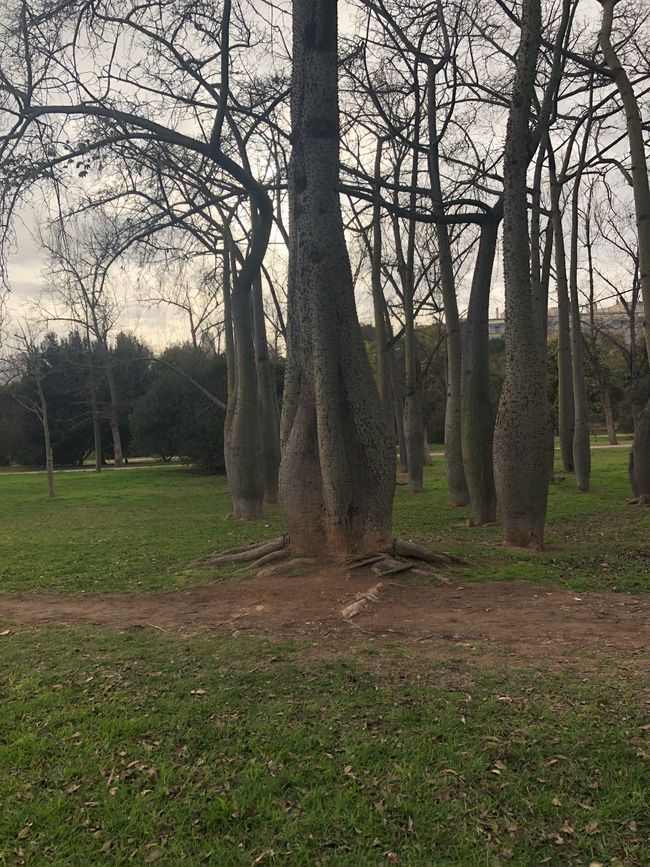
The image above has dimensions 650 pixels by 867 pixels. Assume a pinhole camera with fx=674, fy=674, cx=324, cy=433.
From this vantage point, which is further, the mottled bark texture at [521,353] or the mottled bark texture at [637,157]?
the mottled bark texture at [637,157]

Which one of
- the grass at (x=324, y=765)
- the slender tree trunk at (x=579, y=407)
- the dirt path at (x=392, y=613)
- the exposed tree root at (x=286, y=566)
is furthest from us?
the slender tree trunk at (x=579, y=407)

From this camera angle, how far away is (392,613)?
20.3 feet

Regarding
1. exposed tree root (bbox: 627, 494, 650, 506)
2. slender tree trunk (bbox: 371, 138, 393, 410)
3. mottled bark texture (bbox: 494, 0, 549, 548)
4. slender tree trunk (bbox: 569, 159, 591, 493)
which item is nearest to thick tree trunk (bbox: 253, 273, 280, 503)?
slender tree trunk (bbox: 371, 138, 393, 410)

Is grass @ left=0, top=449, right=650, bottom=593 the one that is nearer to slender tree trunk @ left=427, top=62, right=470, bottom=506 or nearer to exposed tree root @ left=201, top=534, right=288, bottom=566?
exposed tree root @ left=201, top=534, right=288, bottom=566

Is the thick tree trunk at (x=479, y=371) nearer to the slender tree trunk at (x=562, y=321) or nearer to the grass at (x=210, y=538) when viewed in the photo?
the grass at (x=210, y=538)

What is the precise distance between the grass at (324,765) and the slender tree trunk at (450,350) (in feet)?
32.8

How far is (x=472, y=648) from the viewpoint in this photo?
5137mm

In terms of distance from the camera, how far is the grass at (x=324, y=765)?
9.41ft

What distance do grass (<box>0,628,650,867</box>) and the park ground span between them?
0.01 metres

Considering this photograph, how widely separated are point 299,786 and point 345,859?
20.8 inches

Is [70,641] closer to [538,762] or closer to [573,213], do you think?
[538,762]

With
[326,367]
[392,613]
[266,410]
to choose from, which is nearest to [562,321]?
[266,410]

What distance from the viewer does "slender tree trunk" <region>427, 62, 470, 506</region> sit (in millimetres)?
14430

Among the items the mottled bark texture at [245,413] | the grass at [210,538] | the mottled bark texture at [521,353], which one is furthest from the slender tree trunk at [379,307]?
the mottled bark texture at [521,353]
